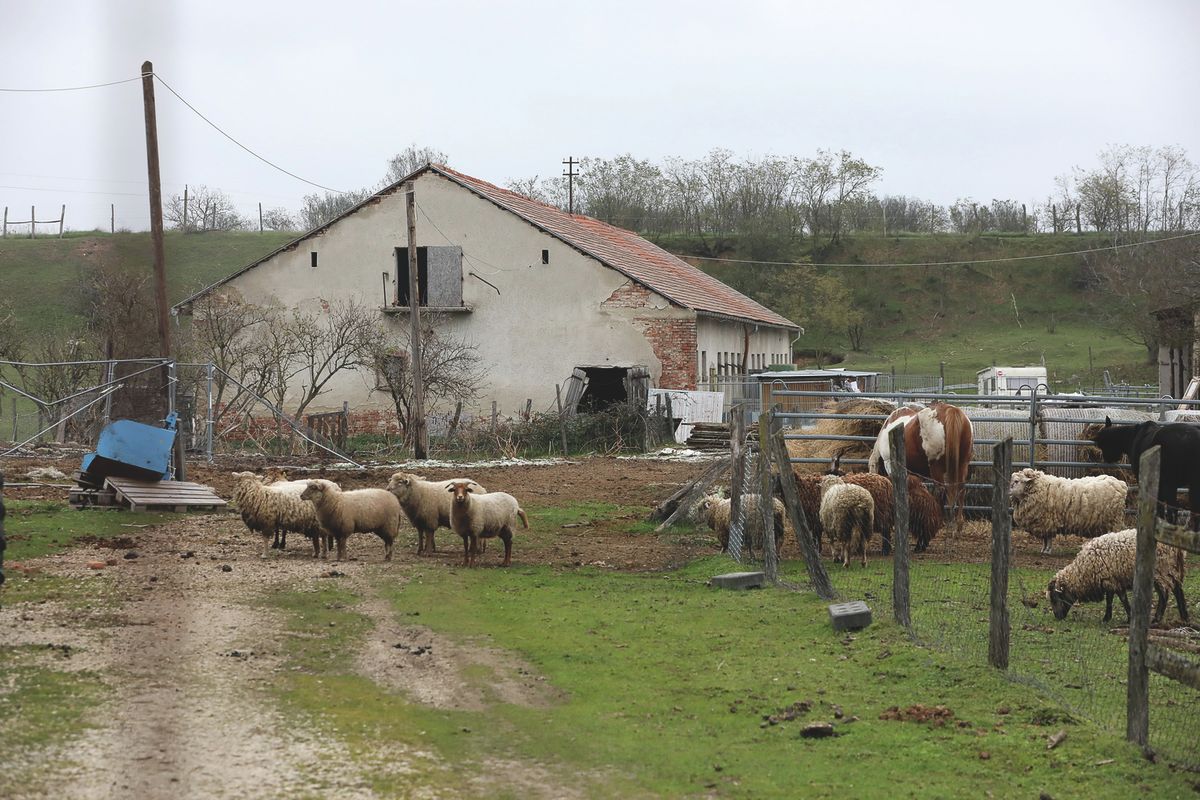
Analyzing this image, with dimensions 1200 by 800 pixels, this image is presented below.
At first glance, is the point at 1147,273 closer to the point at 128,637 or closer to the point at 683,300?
the point at 683,300

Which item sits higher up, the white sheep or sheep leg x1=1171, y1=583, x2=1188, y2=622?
the white sheep

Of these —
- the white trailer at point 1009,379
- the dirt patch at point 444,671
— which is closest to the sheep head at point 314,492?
the dirt patch at point 444,671

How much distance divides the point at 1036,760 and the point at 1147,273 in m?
53.5

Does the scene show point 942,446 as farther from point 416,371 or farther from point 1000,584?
point 416,371

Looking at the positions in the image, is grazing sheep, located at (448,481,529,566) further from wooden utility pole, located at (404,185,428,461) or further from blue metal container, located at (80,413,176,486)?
wooden utility pole, located at (404,185,428,461)

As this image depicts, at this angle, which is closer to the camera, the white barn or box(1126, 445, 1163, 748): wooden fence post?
box(1126, 445, 1163, 748): wooden fence post

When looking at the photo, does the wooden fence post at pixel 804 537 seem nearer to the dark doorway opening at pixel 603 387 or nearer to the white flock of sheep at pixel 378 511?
the white flock of sheep at pixel 378 511

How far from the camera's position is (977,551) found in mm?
14234

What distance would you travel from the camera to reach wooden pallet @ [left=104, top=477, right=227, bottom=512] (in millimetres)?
16125

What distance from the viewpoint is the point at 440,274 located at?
33094 mm

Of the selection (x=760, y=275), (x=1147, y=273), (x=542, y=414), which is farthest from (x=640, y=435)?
(x=760, y=275)

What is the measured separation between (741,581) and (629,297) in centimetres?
2112

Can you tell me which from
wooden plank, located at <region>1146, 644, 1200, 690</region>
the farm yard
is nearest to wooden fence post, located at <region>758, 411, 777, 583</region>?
the farm yard

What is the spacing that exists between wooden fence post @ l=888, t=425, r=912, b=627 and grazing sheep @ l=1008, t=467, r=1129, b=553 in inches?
201
